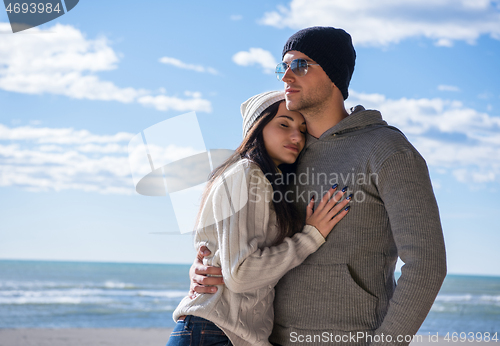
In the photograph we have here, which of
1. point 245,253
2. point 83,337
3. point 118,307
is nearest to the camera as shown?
point 245,253

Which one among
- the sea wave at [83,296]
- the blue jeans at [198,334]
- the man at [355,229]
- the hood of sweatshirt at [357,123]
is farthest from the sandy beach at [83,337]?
the sea wave at [83,296]

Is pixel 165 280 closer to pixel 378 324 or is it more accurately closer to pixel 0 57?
pixel 0 57

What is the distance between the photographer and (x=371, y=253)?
1.99 m

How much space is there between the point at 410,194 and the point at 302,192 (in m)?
0.58

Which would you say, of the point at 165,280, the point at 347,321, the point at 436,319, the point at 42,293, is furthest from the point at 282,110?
the point at 165,280

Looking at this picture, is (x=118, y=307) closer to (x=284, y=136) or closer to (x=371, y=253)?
(x=284, y=136)

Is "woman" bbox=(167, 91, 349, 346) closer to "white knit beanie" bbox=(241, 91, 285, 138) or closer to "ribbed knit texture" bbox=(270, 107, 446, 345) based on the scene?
"ribbed knit texture" bbox=(270, 107, 446, 345)

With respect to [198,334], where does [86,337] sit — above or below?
below

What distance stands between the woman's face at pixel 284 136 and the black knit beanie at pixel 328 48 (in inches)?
11.2

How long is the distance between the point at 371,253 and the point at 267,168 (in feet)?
2.01

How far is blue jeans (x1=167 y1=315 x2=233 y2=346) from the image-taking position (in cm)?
190

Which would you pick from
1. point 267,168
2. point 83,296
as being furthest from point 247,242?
point 83,296

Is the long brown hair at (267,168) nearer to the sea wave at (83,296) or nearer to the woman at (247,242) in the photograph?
the woman at (247,242)

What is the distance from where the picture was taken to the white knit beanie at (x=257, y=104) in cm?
235
